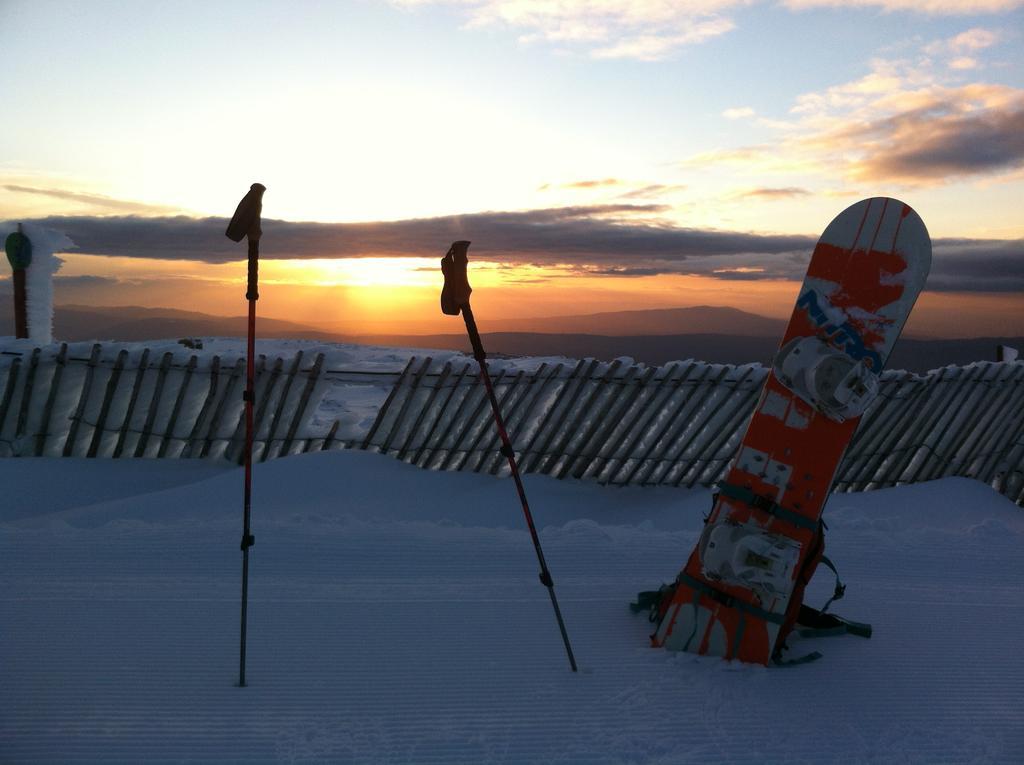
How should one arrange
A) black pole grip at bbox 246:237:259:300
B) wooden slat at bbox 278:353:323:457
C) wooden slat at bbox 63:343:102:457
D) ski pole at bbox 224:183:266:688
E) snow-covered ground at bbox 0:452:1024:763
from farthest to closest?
1. wooden slat at bbox 63:343:102:457
2. wooden slat at bbox 278:353:323:457
3. black pole grip at bbox 246:237:259:300
4. ski pole at bbox 224:183:266:688
5. snow-covered ground at bbox 0:452:1024:763

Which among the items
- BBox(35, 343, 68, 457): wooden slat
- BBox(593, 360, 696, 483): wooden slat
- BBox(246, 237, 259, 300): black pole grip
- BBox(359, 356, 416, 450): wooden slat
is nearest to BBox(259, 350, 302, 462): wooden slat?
BBox(359, 356, 416, 450): wooden slat

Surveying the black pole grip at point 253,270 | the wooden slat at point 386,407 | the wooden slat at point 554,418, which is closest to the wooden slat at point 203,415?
the wooden slat at point 386,407

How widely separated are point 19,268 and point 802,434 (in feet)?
36.9

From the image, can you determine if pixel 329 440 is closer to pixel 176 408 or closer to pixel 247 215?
pixel 176 408

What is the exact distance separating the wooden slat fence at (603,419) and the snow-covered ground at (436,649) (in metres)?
1.12

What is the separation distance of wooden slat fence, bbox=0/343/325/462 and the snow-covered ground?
46.7 inches

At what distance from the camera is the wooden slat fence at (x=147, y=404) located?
7434 mm

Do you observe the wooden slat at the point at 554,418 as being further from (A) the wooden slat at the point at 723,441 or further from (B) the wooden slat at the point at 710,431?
(A) the wooden slat at the point at 723,441

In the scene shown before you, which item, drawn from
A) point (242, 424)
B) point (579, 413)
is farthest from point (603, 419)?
point (242, 424)

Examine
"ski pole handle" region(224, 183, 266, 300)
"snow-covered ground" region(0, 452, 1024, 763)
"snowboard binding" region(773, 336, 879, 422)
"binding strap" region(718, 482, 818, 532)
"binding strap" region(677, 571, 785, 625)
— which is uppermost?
"ski pole handle" region(224, 183, 266, 300)

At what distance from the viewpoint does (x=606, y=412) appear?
→ 24.9ft

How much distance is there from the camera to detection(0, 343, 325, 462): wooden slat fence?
7.43m

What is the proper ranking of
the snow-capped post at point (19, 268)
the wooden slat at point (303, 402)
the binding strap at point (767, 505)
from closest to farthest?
1. the binding strap at point (767, 505)
2. the wooden slat at point (303, 402)
3. the snow-capped post at point (19, 268)

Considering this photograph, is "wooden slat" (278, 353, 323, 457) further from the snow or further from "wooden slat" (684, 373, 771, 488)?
the snow
